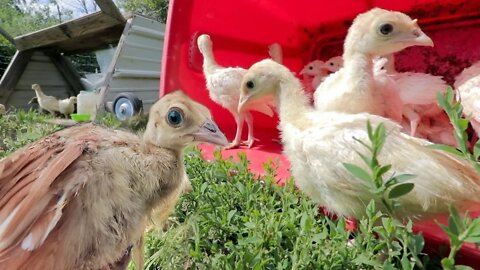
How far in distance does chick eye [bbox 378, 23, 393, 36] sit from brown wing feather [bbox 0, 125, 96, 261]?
38.6 inches

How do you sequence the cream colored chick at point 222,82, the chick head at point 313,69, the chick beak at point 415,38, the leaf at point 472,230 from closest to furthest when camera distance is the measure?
the leaf at point 472,230
the chick beak at point 415,38
the cream colored chick at point 222,82
the chick head at point 313,69

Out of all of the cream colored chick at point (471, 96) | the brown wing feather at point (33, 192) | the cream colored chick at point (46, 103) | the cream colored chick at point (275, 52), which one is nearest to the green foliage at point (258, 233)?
the brown wing feather at point (33, 192)

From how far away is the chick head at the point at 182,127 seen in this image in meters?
0.86

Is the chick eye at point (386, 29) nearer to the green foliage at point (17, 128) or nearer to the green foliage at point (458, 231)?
the green foliage at point (458, 231)

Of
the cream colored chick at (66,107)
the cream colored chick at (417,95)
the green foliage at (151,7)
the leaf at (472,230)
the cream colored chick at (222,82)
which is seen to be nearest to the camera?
the leaf at (472,230)

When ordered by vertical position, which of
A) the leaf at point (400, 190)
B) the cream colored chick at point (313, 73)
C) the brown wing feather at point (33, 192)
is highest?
the cream colored chick at point (313, 73)

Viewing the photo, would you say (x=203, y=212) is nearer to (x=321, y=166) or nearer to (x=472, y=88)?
(x=321, y=166)

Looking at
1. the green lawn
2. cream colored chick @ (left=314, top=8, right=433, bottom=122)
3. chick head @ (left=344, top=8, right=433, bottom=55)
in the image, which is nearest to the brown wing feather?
the green lawn

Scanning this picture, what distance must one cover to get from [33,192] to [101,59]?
15.6ft

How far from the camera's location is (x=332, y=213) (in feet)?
3.22

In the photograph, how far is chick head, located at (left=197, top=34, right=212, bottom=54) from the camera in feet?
5.93

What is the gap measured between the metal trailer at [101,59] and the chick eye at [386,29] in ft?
6.17

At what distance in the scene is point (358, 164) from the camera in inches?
33.4

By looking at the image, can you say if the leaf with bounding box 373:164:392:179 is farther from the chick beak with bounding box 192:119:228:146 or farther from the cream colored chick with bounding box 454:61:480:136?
the cream colored chick with bounding box 454:61:480:136
